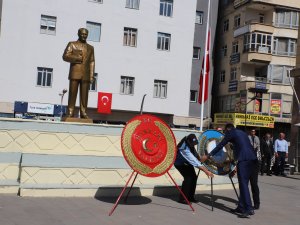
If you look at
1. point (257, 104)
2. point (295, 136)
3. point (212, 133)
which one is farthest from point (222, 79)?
point (212, 133)

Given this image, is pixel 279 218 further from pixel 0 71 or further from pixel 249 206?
pixel 0 71

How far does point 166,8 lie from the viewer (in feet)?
126

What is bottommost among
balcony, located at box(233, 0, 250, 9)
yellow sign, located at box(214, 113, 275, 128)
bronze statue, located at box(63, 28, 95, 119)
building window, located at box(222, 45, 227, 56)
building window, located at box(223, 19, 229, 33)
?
yellow sign, located at box(214, 113, 275, 128)

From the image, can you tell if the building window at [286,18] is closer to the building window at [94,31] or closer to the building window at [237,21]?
the building window at [237,21]

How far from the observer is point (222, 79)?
157ft

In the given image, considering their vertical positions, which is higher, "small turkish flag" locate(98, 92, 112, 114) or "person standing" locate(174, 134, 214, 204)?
"small turkish flag" locate(98, 92, 112, 114)

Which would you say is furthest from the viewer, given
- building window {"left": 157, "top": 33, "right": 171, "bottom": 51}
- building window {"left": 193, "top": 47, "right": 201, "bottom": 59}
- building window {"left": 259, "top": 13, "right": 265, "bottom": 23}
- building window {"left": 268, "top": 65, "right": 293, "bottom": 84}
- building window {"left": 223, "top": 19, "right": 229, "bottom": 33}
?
building window {"left": 223, "top": 19, "right": 229, "bottom": 33}

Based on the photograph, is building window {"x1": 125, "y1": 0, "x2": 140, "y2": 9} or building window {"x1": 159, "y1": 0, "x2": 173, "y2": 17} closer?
building window {"x1": 125, "y1": 0, "x2": 140, "y2": 9}

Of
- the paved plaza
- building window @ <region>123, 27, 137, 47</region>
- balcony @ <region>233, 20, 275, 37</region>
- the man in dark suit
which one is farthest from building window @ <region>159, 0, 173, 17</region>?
the man in dark suit

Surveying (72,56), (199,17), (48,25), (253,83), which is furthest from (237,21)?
(72,56)

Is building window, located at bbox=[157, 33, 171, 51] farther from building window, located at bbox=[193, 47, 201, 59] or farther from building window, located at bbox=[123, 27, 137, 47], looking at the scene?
building window, located at bbox=[193, 47, 201, 59]

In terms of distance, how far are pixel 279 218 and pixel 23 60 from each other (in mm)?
27694

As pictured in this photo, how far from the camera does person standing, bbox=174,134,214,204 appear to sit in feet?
32.2

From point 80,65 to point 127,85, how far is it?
2478cm
